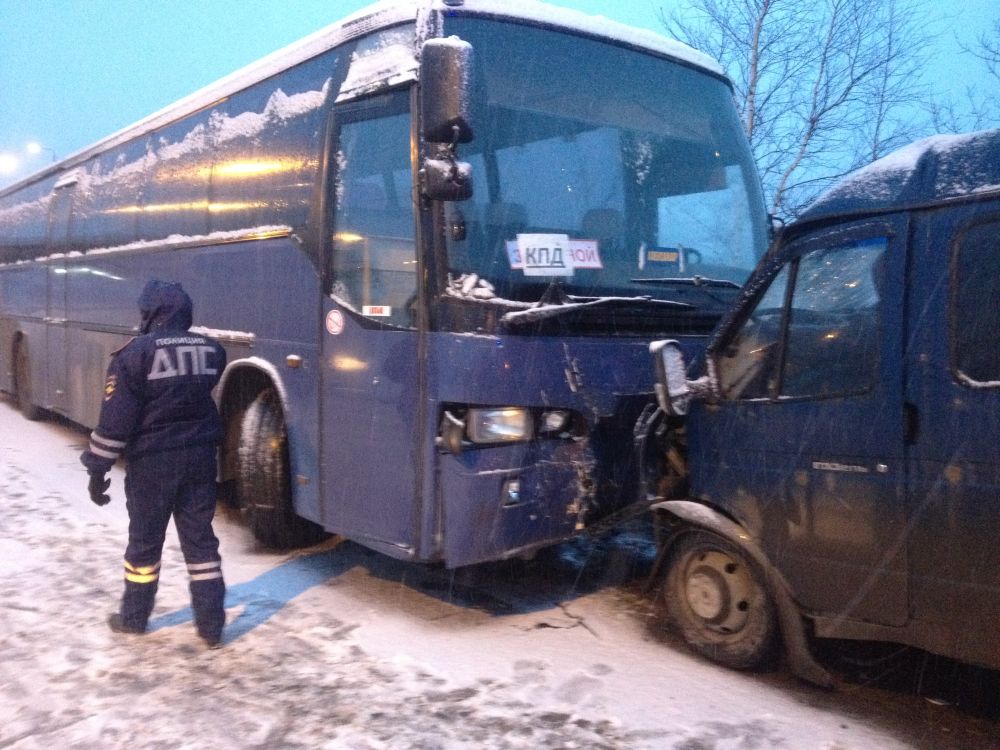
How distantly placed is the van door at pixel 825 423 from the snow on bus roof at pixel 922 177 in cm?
11

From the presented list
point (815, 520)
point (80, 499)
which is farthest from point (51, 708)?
point (80, 499)

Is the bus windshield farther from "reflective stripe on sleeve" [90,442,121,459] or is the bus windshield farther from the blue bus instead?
"reflective stripe on sleeve" [90,442,121,459]

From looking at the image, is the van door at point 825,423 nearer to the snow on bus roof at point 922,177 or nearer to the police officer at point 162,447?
the snow on bus roof at point 922,177

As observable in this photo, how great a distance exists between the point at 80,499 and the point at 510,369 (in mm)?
5163

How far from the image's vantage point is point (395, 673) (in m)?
4.59

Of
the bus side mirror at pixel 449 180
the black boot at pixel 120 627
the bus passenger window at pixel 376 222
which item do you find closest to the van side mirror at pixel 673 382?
the bus side mirror at pixel 449 180

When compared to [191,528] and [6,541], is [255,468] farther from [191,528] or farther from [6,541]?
[6,541]

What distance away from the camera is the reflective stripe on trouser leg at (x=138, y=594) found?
4.87 m

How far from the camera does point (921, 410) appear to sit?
3809 mm

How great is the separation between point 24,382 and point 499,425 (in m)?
10.3

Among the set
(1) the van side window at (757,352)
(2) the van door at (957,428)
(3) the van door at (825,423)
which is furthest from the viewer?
(1) the van side window at (757,352)

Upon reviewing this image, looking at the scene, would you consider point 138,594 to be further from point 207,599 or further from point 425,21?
point 425,21

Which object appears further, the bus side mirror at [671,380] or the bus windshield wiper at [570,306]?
the bus windshield wiper at [570,306]

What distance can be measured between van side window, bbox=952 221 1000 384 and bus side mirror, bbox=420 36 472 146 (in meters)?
2.32
